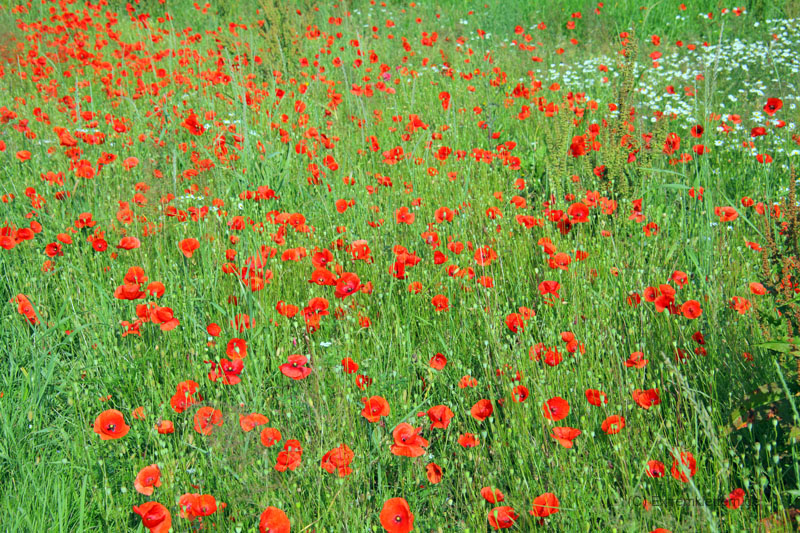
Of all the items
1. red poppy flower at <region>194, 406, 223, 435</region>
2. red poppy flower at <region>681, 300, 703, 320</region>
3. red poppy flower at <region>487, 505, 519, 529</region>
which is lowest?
red poppy flower at <region>487, 505, 519, 529</region>

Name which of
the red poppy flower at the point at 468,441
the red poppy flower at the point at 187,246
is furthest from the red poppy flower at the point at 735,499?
the red poppy flower at the point at 187,246

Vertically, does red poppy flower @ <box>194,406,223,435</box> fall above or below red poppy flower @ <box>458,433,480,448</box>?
above

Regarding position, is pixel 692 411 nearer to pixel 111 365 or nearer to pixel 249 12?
pixel 111 365

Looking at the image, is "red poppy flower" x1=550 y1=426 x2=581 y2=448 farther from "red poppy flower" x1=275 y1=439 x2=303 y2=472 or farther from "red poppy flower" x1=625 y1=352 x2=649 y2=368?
"red poppy flower" x1=275 y1=439 x2=303 y2=472

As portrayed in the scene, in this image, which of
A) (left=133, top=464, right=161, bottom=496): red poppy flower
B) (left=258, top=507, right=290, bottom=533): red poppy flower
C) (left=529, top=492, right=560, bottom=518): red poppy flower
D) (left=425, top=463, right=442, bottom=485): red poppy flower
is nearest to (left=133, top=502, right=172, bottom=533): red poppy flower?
(left=133, top=464, right=161, bottom=496): red poppy flower

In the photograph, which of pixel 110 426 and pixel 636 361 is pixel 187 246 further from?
pixel 636 361

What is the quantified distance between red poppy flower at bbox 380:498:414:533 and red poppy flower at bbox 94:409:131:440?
2.63 feet

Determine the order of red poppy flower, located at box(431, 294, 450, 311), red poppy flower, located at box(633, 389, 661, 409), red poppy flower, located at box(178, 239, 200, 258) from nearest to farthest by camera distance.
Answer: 1. red poppy flower, located at box(633, 389, 661, 409)
2. red poppy flower, located at box(431, 294, 450, 311)
3. red poppy flower, located at box(178, 239, 200, 258)

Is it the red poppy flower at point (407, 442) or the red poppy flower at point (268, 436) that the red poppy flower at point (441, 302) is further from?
the red poppy flower at point (268, 436)

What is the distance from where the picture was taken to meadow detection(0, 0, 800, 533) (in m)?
1.68

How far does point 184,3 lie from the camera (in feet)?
31.6

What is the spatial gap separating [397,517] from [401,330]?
37.5 inches

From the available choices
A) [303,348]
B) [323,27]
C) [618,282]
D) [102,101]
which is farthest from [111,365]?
[323,27]

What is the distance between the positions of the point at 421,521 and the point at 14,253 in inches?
93.6
